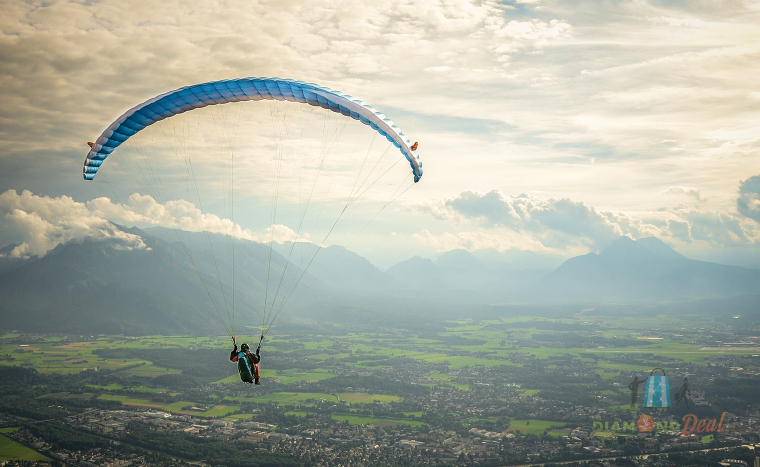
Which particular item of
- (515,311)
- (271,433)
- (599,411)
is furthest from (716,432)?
(515,311)

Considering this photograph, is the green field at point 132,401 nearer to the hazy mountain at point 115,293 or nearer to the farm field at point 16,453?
the farm field at point 16,453

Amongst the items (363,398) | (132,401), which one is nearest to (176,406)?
(132,401)

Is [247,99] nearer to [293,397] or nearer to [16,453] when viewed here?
[16,453]

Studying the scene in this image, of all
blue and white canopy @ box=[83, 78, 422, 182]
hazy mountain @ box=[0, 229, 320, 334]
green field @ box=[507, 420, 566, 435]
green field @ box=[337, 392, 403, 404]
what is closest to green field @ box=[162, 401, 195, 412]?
green field @ box=[337, 392, 403, 404]

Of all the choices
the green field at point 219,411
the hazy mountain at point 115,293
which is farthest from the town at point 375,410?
the hazy mountain at point 115,293

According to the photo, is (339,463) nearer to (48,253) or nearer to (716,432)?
(716,432)
